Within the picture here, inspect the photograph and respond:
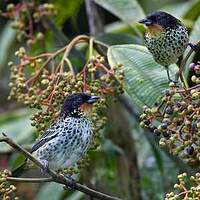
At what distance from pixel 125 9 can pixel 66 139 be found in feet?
2.82

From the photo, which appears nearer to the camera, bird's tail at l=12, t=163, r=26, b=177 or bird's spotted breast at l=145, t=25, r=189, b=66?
bird's spotted breast at l=145, t=25, r=189, b=66

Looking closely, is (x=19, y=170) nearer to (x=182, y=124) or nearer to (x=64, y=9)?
(x=182, y=124)

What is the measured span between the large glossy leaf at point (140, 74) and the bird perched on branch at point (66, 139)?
0.67 feet

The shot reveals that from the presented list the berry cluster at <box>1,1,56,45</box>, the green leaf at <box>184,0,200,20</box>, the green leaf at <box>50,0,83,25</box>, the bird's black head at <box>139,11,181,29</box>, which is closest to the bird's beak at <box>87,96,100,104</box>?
the bird's black head at <box>139,11,181,29</box>

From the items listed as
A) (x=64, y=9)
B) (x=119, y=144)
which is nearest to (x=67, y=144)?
(x=119, y=144)

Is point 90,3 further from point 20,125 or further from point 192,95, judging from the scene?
point 192,95

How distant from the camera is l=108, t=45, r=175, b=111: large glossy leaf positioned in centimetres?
298

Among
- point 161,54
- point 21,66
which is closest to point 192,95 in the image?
point 161,54

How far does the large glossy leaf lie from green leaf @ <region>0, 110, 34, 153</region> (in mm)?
1449

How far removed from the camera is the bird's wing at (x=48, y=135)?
300 centimetres

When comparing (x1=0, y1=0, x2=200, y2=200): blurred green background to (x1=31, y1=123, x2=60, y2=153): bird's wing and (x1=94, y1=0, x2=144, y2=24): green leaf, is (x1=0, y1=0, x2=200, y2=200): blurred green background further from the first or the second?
(x1=31, y1=123, x2=60, y2=153): bird's wing

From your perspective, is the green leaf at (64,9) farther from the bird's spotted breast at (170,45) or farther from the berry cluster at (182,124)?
the berry cluster at (182,124)

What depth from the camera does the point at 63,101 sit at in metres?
2.92

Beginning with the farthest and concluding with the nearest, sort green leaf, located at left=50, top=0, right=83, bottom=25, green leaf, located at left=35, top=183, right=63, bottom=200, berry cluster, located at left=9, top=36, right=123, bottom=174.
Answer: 1. green leaf, located at left=50, top=0, right=83, bottom=25
2. green leaf, located at left=35, top=183, right=63, bottom=200
3. berry cluster, located at left=9, top=36, right=123, bottom=174
